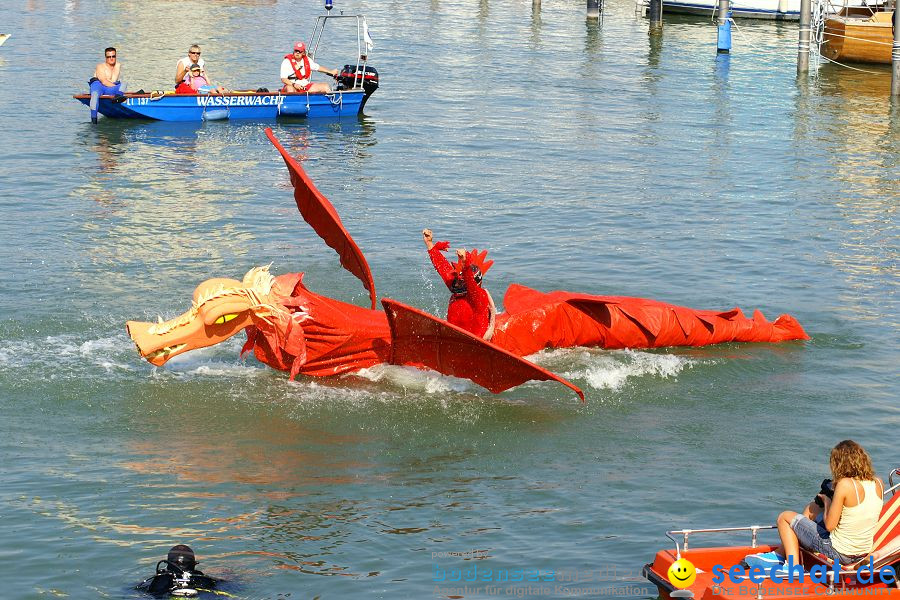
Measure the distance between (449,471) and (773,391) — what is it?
396 centimetres

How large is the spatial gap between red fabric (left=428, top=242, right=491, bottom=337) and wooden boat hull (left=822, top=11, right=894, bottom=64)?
2623cm

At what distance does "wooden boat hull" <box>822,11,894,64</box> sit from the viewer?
114 ft

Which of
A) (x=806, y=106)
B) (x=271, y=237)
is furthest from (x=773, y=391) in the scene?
(x=806, y=106)

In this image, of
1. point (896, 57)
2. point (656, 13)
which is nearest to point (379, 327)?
point (896, 57)

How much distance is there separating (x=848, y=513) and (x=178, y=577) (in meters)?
4.51

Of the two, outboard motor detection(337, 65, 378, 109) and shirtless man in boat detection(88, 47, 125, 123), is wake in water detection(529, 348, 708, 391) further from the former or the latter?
shirtless man in boat detection(88, 47, 125, 123)

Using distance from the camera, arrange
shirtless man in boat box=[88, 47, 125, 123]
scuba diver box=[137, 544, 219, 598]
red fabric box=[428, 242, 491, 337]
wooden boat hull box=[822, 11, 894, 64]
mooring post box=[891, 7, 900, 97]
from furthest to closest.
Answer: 1. wooden boat hull box=[822, 11, 894, 64]
2. mooring post box=[891, 7, 900, 97]
3. shirtless man in boat box=[88, 47, 125, 123]
4. red fabric box=[428, 242, 491, 337]
5. scuba diver box=[137, 544, 219, 598]

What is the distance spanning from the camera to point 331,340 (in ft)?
40.1

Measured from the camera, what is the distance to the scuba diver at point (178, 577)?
822 centimetres

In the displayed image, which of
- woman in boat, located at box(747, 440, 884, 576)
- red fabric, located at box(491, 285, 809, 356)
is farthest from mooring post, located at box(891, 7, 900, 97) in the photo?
woman in boat, located at box(747, 440, 884, 576)

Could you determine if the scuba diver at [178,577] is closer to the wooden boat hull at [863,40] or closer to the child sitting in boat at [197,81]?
the child sitting in boat at [197,81]

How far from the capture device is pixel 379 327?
486 inches

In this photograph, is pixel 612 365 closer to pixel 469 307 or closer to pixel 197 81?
pixel 469 307

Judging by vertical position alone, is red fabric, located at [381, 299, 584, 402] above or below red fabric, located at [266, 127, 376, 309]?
below
